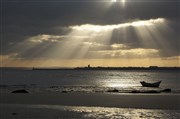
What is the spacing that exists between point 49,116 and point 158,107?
11.0 meters

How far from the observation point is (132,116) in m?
27.2

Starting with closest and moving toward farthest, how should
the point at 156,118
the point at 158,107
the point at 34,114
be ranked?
the point at 156,118
the point at 34,114
the point at 158,107

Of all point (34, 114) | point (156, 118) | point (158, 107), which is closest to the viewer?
point (156, 118)

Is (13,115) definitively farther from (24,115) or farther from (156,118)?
(156,118)

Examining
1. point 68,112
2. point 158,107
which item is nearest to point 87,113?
point 68,112

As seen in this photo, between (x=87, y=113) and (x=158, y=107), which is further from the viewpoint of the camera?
(x=158, y=107)

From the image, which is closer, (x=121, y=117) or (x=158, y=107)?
(x=121, y=117)

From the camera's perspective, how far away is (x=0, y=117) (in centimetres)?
2619

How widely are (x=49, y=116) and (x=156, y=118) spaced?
7.33 m

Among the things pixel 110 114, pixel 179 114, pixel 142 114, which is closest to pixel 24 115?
pixel 110 114

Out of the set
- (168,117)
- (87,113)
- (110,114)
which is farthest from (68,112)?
(168,117)

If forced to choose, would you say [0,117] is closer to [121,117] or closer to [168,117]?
[121,117]

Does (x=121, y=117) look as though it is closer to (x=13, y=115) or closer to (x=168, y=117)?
(x=168, y=117)

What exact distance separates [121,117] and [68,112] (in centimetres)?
490
